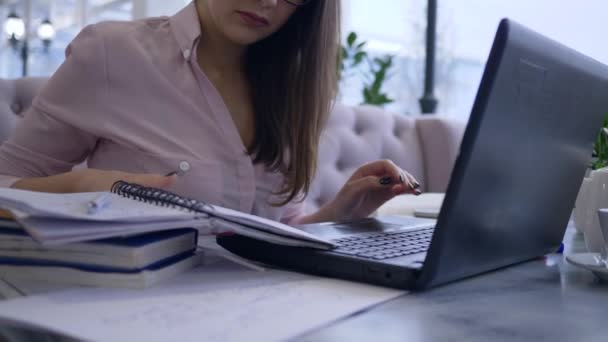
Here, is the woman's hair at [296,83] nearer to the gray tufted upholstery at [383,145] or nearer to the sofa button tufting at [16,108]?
the sofa button tufting at [16,108]

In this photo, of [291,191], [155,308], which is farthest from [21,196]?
[291,191]

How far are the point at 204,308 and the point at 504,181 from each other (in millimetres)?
281

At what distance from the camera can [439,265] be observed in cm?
49

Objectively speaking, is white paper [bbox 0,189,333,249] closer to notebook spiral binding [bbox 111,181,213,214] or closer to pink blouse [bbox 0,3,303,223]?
notebook spiral binding [bbox 111,181,213,214]

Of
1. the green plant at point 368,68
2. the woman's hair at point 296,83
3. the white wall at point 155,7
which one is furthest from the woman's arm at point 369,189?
the white wall at point 155,7

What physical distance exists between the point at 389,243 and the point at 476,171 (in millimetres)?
193

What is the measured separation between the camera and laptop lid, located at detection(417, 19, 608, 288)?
0.46 metres

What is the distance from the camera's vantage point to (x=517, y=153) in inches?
20.7

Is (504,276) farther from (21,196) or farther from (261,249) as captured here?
(21,196)

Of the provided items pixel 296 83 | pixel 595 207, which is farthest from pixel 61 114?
pixel 595 207

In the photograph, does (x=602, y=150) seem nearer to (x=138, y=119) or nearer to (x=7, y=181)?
(x=138, y=119)

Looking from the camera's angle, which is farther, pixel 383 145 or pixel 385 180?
pixel 383 145

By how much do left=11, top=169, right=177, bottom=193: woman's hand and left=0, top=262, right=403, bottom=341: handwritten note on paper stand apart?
137 mm

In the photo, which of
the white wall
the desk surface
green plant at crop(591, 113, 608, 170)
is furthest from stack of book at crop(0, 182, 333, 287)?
the white wall
